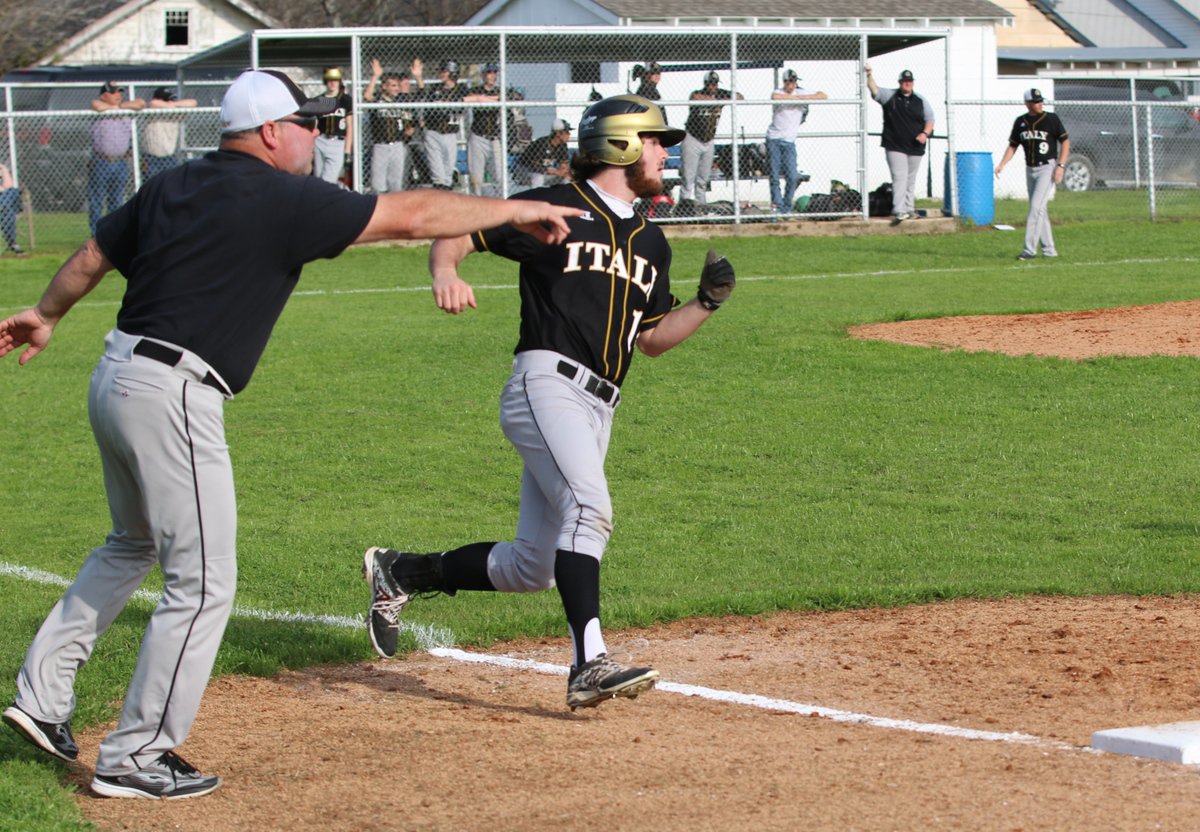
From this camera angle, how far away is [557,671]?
601 cm

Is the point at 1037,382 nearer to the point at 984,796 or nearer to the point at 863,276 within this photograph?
the point at 863,276

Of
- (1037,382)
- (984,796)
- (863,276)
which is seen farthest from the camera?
(863,276)

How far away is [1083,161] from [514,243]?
99.7ft

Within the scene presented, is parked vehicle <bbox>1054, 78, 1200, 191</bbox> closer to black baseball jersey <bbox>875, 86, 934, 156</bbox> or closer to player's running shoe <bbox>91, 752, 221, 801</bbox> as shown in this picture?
black baseball jersey <bbox>875, 86, 934, 156</bbox>

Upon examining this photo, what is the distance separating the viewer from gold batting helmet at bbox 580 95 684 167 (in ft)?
18.2

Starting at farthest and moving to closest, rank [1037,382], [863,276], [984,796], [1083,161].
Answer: [1083,161], [863,276], [1037,382], [984,796]

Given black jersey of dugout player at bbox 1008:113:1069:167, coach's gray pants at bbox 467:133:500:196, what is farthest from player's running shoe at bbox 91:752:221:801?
coach's gray pants at bbox 467:133:500:196

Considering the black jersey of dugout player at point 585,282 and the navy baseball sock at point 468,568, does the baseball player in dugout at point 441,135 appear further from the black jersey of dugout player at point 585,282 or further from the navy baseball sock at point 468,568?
the black jersey of dugout player at point 585,282

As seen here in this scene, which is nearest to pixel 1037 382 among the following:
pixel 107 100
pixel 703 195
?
pixel 703 195

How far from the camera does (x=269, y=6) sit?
4994 cm

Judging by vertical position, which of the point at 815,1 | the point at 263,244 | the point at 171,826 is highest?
the point at 815,1

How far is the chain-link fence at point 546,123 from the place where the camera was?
22469 mm

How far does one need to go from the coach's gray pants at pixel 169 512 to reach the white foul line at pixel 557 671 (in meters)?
1.71

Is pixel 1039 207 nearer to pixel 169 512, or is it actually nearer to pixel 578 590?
pixel 578 590
